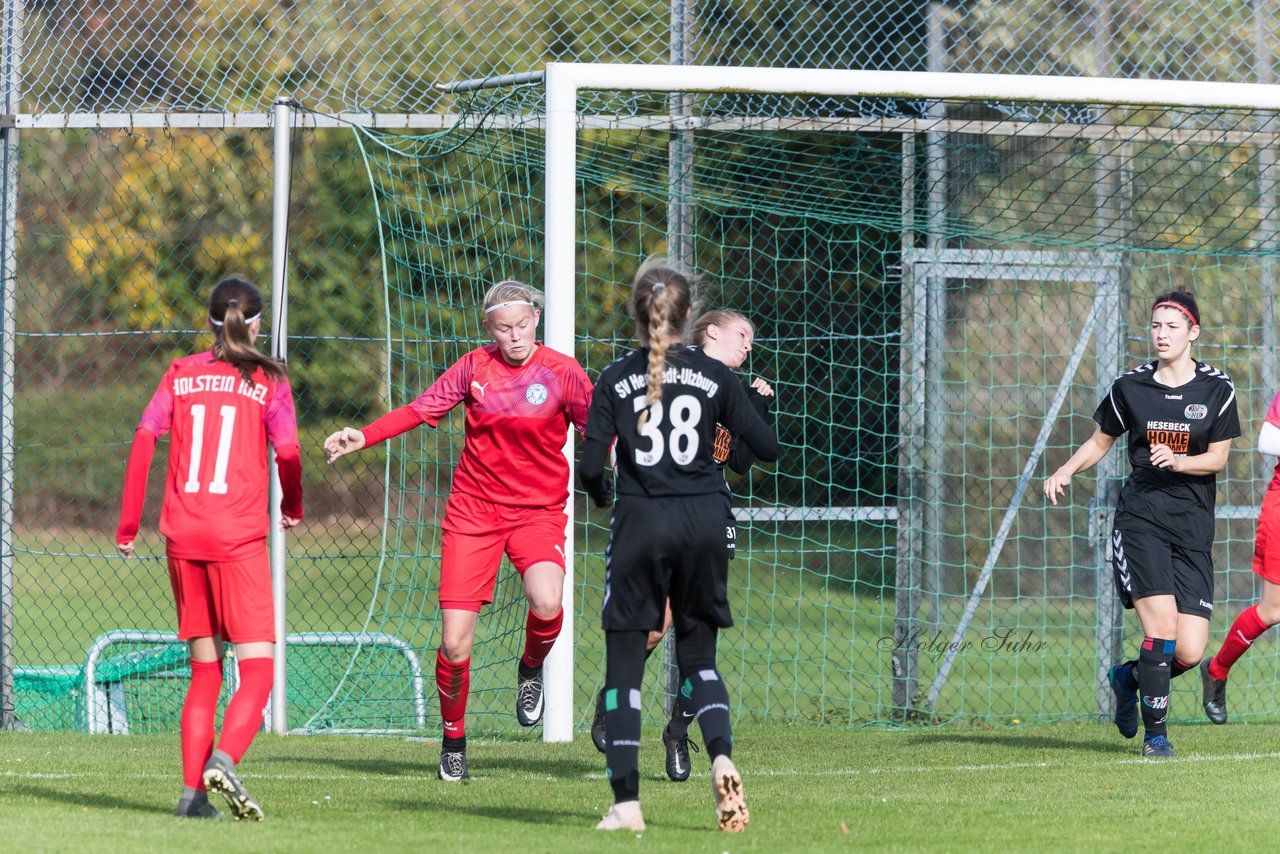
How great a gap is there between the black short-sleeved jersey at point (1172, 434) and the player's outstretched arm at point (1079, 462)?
8 centimetres

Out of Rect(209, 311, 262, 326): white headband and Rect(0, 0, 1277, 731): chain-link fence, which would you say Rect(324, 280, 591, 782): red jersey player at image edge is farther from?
Rect(0, 0, 1277, 731): chain-link fence

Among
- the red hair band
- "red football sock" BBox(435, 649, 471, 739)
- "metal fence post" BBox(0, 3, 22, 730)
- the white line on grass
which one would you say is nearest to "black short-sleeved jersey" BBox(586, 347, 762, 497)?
"red football sock" BBox(435, 649, 471, 739)

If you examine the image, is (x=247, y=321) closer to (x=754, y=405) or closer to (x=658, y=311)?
(x=658, y=311)

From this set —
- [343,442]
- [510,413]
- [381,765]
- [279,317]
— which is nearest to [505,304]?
[510,413]

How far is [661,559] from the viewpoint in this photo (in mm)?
4418

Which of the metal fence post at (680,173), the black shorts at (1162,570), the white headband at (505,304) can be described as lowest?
the black shorts at (1162,570)

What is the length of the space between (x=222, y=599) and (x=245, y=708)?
0.35 metres

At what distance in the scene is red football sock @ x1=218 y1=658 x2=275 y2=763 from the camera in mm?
4613

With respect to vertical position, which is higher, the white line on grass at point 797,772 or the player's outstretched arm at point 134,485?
the player's outstretched arm at point 134,485

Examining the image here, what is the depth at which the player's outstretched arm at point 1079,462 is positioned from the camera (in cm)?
610

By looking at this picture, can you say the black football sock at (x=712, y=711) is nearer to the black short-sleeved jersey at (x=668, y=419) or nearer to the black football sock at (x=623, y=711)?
the black football sock at (x=623, y=711)

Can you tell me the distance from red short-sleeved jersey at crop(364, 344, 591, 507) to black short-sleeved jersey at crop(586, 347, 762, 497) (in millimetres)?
1237

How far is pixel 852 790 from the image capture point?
5559 millimetres

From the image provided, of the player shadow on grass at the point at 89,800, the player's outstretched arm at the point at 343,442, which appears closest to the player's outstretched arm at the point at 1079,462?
the player's outstretched arm at the point at 343,442
